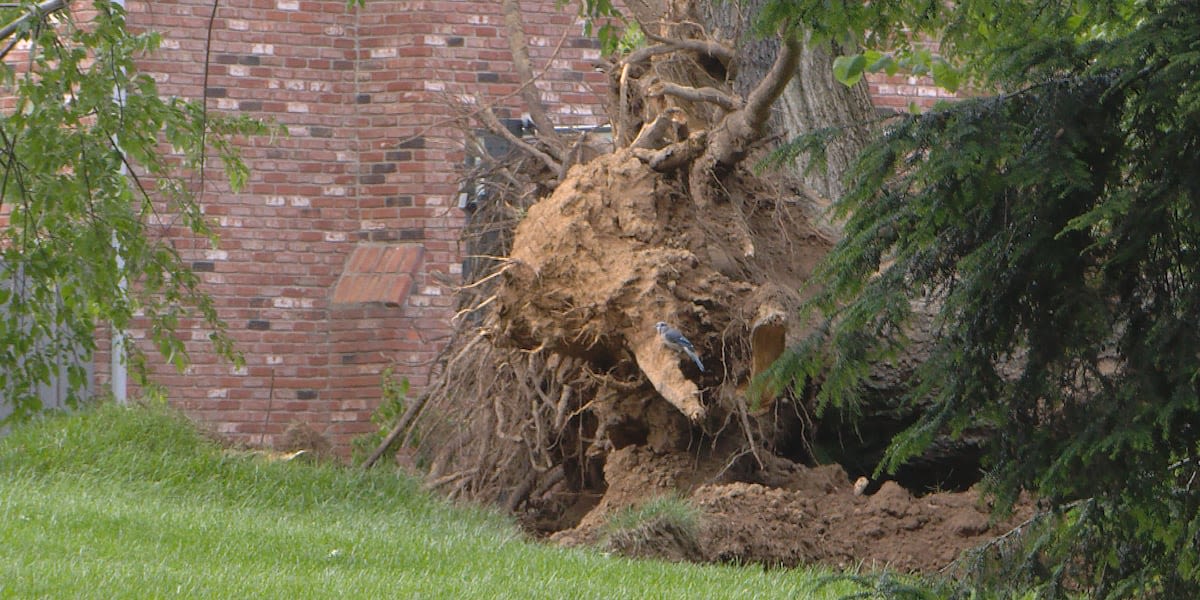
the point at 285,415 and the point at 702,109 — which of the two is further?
the point at 285,415

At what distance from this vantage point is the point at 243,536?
647 cm

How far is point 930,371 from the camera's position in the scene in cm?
349

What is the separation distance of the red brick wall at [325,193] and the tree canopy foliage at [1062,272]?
8.94 metres

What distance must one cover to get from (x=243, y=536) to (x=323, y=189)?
21.1 ft

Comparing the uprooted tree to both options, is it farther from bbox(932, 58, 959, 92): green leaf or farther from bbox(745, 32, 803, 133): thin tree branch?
bbox(932, 58, 959, 92): green leaf

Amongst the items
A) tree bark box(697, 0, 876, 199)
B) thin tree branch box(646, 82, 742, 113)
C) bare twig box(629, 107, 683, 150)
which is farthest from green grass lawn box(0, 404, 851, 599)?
tree bark box(697, 0, 876, 199)

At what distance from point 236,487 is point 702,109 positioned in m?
3.40

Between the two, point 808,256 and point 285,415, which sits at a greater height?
point 808,256

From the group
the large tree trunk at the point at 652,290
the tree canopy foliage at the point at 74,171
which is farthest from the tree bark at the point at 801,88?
the tree canopy foliage at the point at 74,171

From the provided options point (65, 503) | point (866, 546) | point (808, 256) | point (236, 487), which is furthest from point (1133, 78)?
point (236, 487)

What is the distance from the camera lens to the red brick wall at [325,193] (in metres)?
12.2

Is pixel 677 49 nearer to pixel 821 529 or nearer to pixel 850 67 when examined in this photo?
pixel 850 67

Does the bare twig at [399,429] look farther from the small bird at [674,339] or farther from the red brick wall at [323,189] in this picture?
the small bird at [674,339]

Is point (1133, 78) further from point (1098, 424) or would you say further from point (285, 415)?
point (285, 415)
